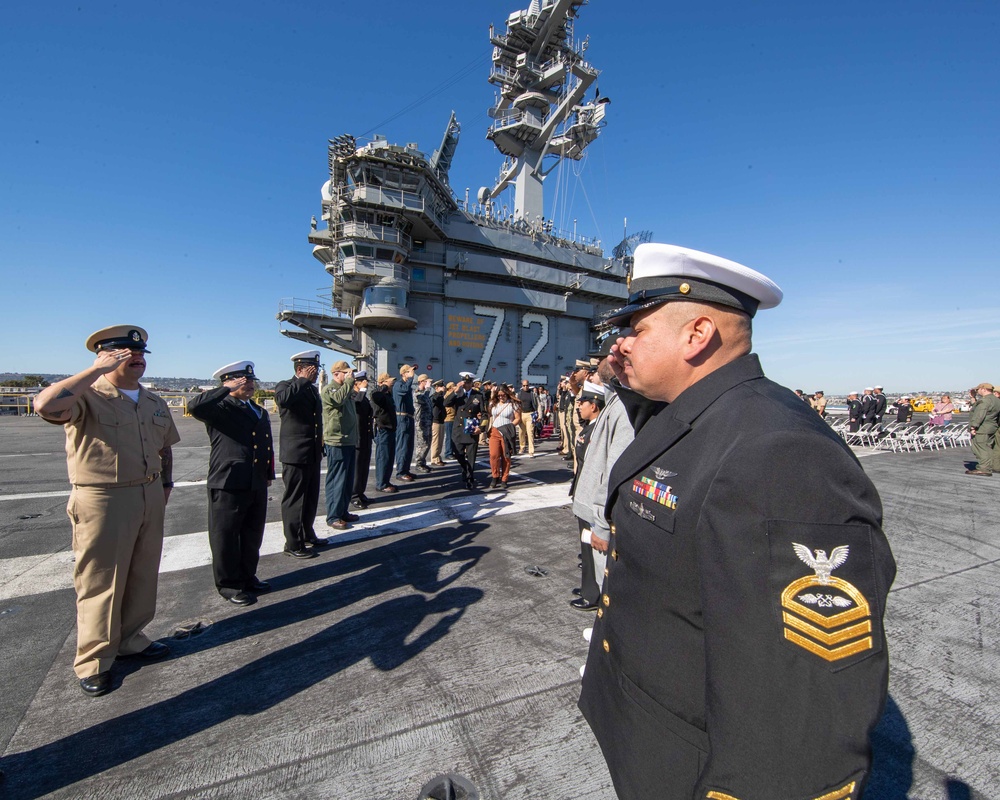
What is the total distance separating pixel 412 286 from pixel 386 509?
695 inches

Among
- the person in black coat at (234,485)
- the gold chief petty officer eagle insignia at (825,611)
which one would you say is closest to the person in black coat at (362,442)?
the person in black coat at (234,485)

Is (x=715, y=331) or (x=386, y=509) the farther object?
(x=386, y=509)

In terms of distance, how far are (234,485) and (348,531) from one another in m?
2.09

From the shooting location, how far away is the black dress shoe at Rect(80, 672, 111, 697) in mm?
2547

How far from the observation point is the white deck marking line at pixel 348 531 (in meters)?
3.96

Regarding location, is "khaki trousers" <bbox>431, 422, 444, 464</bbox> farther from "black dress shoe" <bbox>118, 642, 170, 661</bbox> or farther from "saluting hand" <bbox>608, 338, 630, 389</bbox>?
"saluting hand" <bbox>608, 338, 630, 389</bbox>

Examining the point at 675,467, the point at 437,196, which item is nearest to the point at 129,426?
the point at 675,467

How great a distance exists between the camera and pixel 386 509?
656 cm

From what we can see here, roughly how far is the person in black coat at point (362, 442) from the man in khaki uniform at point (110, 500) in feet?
11.3

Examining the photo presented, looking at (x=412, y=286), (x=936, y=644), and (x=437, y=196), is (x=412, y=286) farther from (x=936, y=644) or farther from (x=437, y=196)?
(x=936, y=644)

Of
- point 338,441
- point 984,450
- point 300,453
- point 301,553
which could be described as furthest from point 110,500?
point 984,450

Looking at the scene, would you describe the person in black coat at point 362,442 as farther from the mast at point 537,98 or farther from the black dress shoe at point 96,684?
the mast at point 537,98

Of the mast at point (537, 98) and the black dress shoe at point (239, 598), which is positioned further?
the mast at point (537, 98)

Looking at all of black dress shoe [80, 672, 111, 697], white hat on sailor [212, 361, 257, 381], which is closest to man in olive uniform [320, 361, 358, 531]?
white hat on sailor [212, 361, 257, 381]
